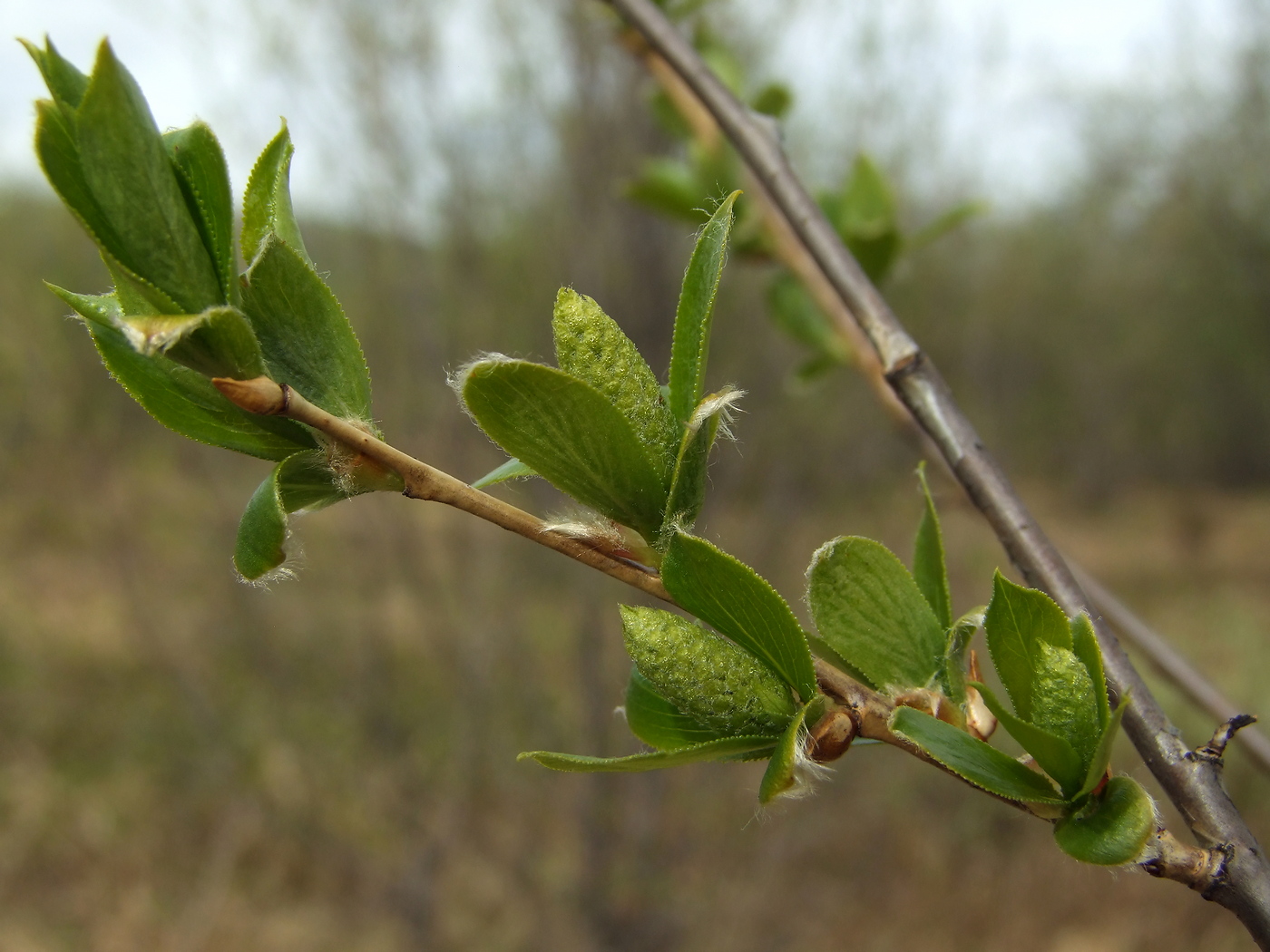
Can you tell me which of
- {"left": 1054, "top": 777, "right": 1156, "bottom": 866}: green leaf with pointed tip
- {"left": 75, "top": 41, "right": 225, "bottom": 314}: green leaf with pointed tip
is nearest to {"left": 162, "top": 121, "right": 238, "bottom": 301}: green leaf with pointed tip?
{"left": 75, "top": 41, "right": 225, "bottom": 314}: green leaf with pointed tip

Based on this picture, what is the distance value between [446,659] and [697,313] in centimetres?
279

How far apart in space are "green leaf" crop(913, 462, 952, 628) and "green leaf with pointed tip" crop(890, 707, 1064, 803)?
0.07 metres

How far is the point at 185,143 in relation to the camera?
10.8 inches

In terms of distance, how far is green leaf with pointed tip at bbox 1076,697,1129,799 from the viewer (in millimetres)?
258

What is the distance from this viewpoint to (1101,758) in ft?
0.92

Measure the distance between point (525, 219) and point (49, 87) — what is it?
2955mm

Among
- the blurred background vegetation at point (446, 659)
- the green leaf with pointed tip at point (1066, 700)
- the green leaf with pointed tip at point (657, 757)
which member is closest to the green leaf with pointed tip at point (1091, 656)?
the green leaf with pointed tip at point (1066, 700)

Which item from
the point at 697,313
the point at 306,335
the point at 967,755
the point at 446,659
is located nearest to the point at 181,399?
the point at 306,335

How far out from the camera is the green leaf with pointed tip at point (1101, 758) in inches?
10.2

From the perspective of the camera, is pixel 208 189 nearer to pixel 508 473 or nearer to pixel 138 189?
pixel 138 189

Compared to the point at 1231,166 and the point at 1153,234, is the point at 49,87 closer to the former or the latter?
the point at 1231,166

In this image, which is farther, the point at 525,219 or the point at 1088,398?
the point at 1088,398

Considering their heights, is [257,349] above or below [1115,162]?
below

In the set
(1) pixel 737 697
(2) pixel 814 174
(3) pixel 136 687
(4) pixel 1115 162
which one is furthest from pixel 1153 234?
(1) pixel 737 697
